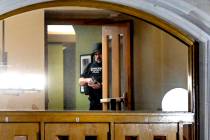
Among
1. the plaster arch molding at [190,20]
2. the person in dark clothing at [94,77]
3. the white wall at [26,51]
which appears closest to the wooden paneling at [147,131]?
the plaster arch molding at [190,20]

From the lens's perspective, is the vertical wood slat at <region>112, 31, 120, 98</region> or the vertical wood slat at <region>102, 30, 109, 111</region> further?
the vertical wood slat at <region>112, 31, 120, 98</region>

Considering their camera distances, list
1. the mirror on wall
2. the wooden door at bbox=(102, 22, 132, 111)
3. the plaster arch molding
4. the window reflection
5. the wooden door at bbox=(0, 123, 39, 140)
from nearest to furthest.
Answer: the plaster arch molding, the wooden door at bbox=(0, 123, 39, 140), the window reflection, the mirror on wall, the wooden door at bbox=(102, 22, 132, 111)

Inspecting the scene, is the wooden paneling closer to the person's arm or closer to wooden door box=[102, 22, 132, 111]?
wooden door box=[102, 22, 132, 111]

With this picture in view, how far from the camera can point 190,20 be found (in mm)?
1996

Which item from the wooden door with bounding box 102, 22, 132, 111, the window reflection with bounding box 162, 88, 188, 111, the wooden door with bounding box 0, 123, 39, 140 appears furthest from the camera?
the wooden door with bounding box 102, 22, 132, 111

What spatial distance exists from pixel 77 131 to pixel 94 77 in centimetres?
82

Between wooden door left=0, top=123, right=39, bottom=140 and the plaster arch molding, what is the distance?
2.01 feet

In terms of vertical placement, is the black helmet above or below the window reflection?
above

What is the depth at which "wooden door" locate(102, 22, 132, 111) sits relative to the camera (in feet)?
9.53

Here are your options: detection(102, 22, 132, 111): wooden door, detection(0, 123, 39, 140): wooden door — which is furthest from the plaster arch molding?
detection(102, 22, 132, 111): wooden door

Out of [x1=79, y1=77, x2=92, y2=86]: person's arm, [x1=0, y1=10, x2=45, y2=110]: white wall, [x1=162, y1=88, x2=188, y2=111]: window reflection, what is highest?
[x1=0, y1=10, x2=45, y2=110]: white wall

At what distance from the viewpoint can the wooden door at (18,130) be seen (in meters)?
2.13

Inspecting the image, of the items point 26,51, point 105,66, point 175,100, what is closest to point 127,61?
point 105,66

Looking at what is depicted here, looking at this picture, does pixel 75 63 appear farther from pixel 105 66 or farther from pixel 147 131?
pixel 147 131
